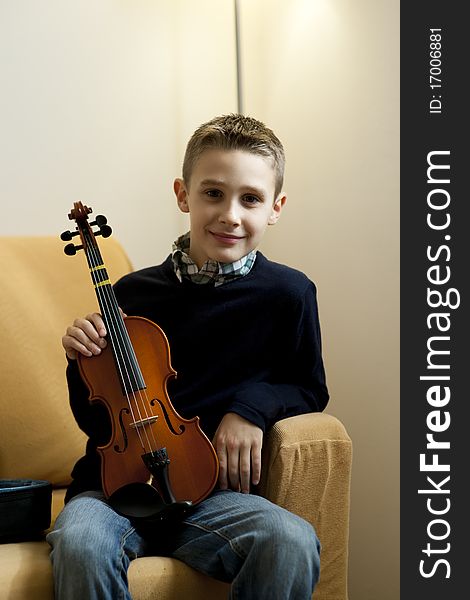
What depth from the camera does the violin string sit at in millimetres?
1570

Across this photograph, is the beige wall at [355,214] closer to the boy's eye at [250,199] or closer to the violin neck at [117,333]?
the boy's eye at [250,199]

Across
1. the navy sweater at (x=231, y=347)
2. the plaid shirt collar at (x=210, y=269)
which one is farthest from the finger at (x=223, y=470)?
the plaid shirt collar at (x=210, y=269)

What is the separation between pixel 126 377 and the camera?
1.57 metres

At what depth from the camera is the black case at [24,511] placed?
159cm

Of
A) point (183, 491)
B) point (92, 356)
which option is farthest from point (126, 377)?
point (183, 491)

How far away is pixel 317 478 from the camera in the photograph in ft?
5.53

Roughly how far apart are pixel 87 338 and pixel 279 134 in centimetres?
130

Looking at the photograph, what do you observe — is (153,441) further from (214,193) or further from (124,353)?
(214,193)

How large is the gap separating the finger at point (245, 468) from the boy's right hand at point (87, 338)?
0.30 m

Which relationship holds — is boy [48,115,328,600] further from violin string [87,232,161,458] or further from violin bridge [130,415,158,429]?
violin bridge [130,415,158,429]

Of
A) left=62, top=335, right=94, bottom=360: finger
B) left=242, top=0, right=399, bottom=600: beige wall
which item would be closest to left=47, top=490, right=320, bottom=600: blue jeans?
left=62, top=335, right=94, bottom=360: finger

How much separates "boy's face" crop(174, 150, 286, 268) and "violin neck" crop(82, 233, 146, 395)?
0.75ft

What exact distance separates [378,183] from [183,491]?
1116mm

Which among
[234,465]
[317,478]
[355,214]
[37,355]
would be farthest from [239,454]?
[355,214]
